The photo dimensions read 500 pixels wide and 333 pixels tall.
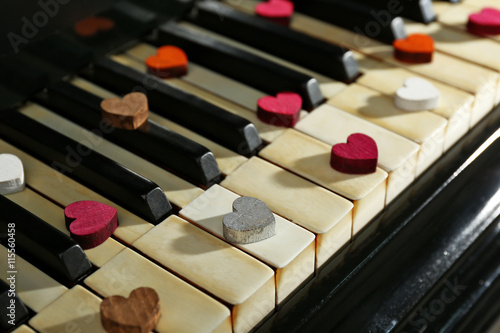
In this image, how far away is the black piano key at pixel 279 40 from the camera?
5.18 feet

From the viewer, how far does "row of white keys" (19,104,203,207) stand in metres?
1.28

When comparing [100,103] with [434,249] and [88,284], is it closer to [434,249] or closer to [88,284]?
[88,284]

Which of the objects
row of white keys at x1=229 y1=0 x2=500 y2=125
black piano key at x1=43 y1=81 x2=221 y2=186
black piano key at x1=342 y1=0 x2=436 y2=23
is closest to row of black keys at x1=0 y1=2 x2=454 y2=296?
black piano key at x1=43 y1=81 x2=221 y2=186

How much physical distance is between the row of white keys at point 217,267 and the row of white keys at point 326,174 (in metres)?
0.23

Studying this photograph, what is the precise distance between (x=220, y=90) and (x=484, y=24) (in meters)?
0.66

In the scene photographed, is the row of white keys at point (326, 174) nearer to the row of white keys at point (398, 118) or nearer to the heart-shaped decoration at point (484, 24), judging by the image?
the row of white keys at point (398, 118)

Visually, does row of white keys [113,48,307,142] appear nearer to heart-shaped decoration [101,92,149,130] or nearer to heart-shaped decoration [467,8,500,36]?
heart-shaped decoration [101,92,149,130]

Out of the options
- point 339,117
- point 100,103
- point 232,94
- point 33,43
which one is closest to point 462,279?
point 339,117

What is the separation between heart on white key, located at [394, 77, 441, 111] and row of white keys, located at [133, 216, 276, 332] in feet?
1.73

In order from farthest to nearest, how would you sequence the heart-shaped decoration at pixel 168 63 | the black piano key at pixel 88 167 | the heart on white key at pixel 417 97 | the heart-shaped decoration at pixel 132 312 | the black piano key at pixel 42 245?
A: the heart-shaped decoration at pixel 168 63
the heart on white key at pixel 417 97
the black piano key at pixel 88 167
the black piano key at pixel 42 245
the heart-shaped decoration at pixel 132 312

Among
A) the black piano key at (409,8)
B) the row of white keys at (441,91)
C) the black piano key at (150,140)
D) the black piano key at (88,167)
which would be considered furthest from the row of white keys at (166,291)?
the black piano key at (409,8)

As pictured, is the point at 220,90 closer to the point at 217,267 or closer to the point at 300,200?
the point at 300,200

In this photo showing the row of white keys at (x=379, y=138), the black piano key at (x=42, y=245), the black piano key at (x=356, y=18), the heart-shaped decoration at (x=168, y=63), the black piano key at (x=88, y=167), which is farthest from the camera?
the black piano key at (x=356, y=18)

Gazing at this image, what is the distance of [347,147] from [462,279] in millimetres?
307
